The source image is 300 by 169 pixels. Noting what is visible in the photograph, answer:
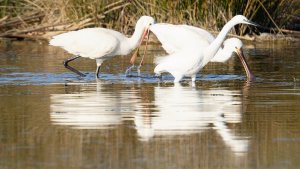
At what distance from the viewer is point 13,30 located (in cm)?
2258

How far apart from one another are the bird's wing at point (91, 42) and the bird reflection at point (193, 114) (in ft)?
8.71

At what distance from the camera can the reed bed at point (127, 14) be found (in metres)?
21.5

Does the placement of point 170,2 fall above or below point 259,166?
above

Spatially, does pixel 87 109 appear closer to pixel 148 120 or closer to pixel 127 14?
pixel 148 120

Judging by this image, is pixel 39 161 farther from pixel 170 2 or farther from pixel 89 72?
pixel 170 2

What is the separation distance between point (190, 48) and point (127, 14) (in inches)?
359

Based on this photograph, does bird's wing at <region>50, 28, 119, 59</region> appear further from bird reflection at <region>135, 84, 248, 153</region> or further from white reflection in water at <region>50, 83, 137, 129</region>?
bird reflection at <region>135, 84, 248, 153</region>

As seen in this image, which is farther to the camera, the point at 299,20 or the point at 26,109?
the point at 299,20

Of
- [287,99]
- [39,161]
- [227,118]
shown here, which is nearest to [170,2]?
[287,99]

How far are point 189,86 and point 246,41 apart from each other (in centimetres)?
897

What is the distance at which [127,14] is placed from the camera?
23.1m

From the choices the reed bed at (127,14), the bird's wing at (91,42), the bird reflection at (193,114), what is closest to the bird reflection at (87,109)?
the bird reflection at (193,114)

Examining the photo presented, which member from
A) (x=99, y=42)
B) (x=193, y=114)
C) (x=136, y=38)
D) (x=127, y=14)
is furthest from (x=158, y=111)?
(x=127, y=14)

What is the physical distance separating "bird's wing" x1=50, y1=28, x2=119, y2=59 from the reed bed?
6.14m
